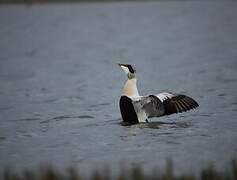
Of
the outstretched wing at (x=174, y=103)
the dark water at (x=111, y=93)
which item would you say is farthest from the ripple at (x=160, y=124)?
the outstretched wing at (x=174, y=103)

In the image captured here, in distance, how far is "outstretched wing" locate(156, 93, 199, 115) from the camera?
39.1 feet

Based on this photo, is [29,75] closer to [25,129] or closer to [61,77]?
[61,77]

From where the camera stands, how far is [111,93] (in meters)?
17.5

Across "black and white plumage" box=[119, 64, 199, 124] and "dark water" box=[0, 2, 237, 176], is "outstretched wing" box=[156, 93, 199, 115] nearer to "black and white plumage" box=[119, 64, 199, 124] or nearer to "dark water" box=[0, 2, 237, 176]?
"black and white plumage" box=[119, 64, 199, 124]

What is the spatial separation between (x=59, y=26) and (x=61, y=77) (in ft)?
84.4

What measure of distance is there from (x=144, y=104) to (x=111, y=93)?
18.8ft

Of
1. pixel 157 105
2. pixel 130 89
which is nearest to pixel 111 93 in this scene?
pixel 130 89

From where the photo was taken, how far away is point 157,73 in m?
21.0

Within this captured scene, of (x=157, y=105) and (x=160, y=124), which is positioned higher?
(x=157, y=105)

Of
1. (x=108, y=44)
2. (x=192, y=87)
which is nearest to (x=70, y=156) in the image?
(x=192, y=87)

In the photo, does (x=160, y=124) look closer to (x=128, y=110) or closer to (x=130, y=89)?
(x=128, y=110)

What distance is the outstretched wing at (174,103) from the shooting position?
470 inches

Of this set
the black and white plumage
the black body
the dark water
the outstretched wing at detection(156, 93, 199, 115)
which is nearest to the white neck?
the black and white plumage

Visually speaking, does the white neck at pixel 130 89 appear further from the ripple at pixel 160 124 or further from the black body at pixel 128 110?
the ripple at pixel 160 124
